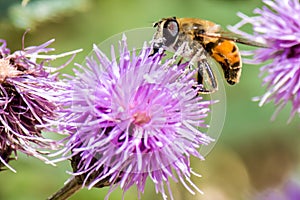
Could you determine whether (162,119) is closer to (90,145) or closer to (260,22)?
(90,145)

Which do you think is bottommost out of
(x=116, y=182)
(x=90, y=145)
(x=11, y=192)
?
(x=11, y=192)

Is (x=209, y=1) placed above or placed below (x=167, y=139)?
above

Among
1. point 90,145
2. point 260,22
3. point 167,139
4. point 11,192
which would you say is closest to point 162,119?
point 167,139

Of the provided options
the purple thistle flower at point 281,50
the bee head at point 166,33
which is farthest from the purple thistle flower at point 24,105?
the purple thistle flower at point 281,50

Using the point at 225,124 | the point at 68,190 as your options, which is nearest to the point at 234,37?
the point at 68,190

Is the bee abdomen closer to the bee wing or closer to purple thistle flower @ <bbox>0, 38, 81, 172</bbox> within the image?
the bee wing

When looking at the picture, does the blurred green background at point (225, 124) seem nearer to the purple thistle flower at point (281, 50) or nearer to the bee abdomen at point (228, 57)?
the bee abdomen at point (228, 57)
